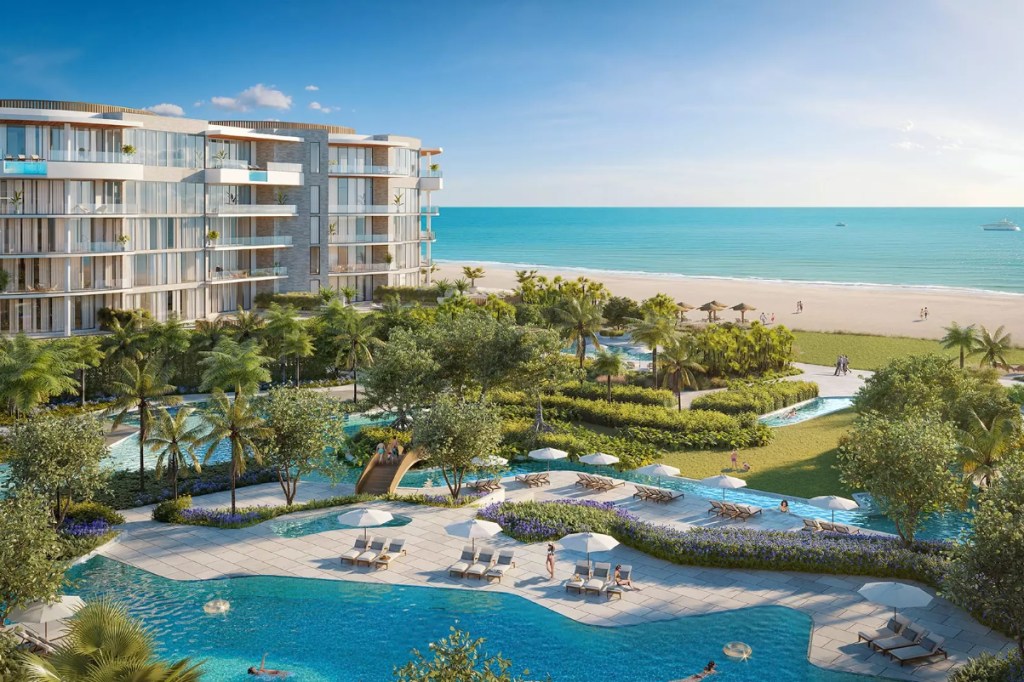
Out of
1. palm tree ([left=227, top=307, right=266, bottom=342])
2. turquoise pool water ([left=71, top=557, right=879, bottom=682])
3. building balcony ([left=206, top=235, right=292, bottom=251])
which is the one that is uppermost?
building balcony ([left=206, top=235, right=292, bottom=251])

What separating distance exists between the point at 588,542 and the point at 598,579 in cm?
97

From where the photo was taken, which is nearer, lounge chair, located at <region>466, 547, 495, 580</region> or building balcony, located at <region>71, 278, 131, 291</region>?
lounge chair, located at <region>466, 547, 495, 580</region>

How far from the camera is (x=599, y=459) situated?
3606 centimetres

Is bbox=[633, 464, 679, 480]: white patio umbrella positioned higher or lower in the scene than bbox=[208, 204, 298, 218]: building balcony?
lower

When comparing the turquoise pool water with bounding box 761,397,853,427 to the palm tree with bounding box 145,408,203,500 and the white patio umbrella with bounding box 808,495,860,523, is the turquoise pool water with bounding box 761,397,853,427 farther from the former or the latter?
the palm tree with bounding box 145,408,203,500

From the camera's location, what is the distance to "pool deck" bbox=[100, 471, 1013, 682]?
74.8ft

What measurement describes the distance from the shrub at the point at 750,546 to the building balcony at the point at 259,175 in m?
42.1

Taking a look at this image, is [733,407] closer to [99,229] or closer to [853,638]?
[853,638]

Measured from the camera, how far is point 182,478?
1380 inches

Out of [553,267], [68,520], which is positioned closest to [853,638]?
[68,520]

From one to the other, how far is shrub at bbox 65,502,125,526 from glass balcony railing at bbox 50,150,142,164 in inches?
1248

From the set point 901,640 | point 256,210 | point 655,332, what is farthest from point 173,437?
point 256,210

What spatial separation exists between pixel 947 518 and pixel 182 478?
84.2 feet

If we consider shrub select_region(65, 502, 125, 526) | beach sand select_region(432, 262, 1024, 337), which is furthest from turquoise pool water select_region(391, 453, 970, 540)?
beach sand select_region(432, 262, 1024, 337)
